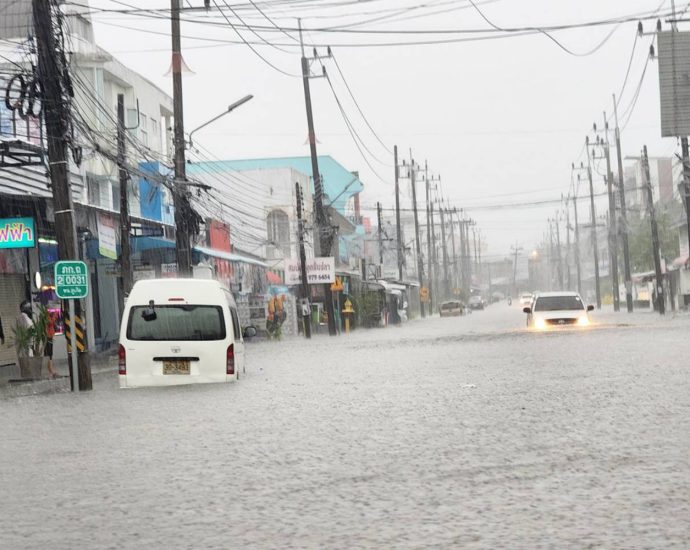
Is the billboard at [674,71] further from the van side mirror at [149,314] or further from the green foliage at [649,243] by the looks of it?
the green foliage at [649,243]

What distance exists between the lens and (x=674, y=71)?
43250 mm

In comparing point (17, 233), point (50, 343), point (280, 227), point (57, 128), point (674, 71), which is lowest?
point (50, 343)

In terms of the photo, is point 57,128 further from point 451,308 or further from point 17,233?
point 451,308

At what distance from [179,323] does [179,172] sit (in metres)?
14.6

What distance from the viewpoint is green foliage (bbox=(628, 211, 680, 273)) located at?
99.8 meters

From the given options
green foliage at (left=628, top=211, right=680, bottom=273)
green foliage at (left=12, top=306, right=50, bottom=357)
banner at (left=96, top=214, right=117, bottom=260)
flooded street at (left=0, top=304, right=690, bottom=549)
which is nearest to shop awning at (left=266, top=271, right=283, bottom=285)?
banner at (left=96, top=214, right=117, bottom=260)

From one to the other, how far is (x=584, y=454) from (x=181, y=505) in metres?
3.62

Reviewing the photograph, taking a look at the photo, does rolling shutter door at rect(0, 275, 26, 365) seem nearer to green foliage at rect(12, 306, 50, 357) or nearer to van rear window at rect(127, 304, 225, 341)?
green foliage at rect(12, 306, 50, 357)

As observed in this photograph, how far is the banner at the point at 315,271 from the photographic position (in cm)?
5241

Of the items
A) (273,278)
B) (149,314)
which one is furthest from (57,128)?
(273,278)

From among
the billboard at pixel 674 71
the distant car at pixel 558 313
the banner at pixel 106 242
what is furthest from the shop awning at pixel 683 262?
the banner at pixel 106 242

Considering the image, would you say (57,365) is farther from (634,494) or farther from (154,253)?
(634,494)

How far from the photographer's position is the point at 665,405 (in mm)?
14766

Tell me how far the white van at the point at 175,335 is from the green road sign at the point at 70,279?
2.17 metres
